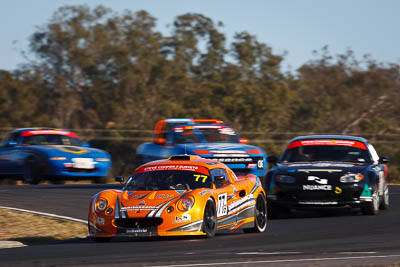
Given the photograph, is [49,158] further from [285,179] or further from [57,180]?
[285,179]

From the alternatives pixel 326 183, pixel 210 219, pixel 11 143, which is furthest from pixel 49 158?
pixel 210 219

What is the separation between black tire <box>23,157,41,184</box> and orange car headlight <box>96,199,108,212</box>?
12.3 meters

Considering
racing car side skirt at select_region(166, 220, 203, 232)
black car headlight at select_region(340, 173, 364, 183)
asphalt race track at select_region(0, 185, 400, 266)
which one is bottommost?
asphalt race track at select_region(0, 185, 400, 266)

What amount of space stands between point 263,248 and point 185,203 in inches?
53.0

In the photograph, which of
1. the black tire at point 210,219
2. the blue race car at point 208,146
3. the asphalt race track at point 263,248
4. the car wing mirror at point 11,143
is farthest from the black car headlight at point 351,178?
the car wing mirror at point 11,143

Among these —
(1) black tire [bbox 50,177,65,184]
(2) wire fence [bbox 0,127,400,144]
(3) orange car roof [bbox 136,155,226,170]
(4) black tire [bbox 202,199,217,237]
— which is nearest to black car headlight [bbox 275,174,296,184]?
(3) orange car roof [bbox 136,155,226,170]

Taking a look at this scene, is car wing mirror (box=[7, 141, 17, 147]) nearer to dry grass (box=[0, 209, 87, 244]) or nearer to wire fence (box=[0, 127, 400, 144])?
dry grass (box=[0, 209, 87, 244])

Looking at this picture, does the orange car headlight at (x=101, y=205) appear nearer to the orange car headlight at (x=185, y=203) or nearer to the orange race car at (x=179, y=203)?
the orange race car at (x=179, y=203)

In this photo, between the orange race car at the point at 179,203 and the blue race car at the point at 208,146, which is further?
the blue race car at the point at 208,146

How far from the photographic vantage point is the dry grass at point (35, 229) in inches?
491

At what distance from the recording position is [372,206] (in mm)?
14367

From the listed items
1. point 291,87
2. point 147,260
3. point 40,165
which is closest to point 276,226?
point 147,260

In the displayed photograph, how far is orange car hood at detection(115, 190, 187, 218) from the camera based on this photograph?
10797mm

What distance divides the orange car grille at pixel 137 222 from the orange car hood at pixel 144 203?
0.07 m
